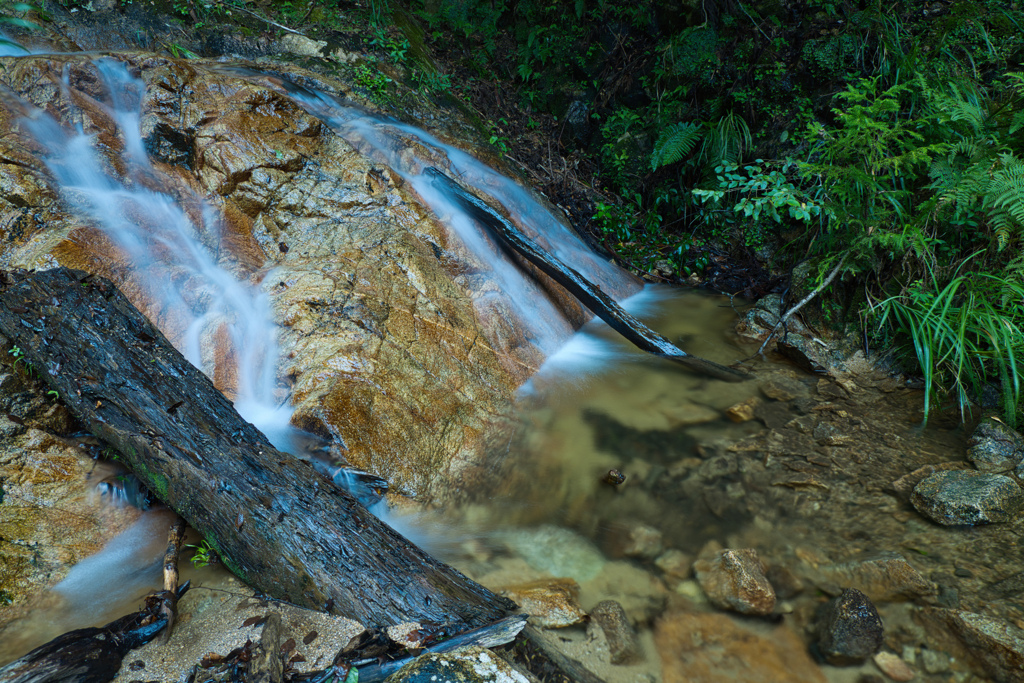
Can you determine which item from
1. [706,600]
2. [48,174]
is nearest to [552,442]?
[706,600]

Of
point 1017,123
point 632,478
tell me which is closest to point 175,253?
point 632,478

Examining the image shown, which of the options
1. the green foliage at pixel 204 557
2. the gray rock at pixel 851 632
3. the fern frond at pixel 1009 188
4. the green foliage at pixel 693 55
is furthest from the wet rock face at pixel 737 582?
the green foliage at pixel 693 55

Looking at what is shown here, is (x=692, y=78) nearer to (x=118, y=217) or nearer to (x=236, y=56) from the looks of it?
(x=236, y=56)

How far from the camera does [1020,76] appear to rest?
390cm

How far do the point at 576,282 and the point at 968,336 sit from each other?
313 centimetres

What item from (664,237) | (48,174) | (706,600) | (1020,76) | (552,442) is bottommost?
(706,600)

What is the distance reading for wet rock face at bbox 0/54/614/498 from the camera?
3.30 meters

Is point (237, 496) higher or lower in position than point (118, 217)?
lower

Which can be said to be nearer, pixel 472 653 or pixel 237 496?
pixel 472 653

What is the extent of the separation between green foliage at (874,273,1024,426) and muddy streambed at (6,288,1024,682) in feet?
1.01

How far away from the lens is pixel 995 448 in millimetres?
3393

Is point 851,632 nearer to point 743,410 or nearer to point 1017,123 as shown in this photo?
point 743,410

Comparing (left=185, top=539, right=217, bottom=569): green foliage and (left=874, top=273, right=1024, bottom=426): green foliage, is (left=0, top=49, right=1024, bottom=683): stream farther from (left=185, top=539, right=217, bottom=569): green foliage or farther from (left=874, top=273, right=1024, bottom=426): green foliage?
(left=874, top=273, right=1024, bottom=426): green foliage

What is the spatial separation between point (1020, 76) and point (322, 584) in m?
5.88
